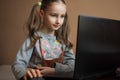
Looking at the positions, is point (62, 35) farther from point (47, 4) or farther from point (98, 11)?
point (98, 11)

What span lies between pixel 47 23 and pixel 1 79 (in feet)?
2.63

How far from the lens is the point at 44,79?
2.57 feet

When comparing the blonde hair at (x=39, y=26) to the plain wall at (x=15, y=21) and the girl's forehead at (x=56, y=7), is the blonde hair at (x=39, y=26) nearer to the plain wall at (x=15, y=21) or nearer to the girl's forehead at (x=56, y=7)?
the girl's forehead at (x=56, y=7)

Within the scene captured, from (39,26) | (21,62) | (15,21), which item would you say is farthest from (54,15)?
(15,21)

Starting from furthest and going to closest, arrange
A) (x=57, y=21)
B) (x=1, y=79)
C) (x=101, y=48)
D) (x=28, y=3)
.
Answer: (x=28, y=3) < (x=1, y=79) < (x=57, y=21) < (x=101, y=48)

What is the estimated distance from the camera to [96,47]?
0.80 meters

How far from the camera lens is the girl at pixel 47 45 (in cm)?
89

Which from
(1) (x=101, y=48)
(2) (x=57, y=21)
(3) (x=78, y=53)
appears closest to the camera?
(3) (x=78, y=53)

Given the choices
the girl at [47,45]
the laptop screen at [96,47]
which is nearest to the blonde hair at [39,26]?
the girl at [47,45]

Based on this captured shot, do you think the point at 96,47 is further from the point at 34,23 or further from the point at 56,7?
the point at 34,23

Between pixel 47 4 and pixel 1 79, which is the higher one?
pixel 47 4

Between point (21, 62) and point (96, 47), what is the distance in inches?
12.1

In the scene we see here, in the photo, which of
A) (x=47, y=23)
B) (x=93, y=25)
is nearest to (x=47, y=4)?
(x=47, y=23)

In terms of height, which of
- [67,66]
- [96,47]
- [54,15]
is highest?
[54,15]
